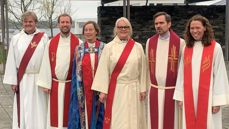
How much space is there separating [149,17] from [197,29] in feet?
48.8

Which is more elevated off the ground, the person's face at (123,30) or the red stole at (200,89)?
the person's face at (123,30)

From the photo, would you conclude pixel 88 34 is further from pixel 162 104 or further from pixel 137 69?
pixel 162 104

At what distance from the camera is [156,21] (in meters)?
5.81

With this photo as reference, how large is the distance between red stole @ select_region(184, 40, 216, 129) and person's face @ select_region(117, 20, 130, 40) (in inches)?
31.3

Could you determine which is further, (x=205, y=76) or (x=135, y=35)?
(x=135, y=35)

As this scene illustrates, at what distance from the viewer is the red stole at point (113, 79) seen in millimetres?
5988

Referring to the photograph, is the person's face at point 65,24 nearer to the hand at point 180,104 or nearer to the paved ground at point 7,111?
the hand at point 180,104

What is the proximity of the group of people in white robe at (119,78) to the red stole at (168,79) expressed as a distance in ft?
0.04

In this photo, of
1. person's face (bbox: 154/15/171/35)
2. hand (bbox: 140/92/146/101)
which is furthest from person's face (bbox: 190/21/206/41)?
hand (bbox: 140/92/146/101)

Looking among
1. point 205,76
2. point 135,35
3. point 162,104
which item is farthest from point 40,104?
point 135,35

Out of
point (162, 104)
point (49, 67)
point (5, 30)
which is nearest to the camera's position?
point (162, 104)

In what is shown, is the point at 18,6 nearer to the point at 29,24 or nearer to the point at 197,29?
the point at 29,24

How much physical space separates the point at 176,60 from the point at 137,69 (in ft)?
1.64

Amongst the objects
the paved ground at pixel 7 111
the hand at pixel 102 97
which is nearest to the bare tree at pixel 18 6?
the paved ground at pixel 7 111
